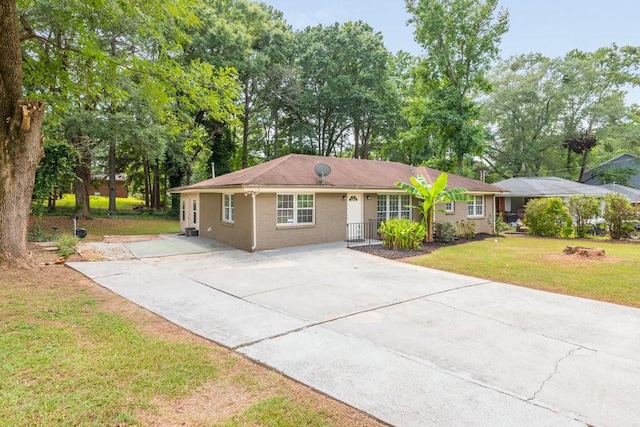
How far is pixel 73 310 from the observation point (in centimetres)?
564

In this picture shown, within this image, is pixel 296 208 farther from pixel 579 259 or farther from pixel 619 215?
pixel 619 215

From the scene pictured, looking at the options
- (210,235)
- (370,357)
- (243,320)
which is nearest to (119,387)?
(243,320)

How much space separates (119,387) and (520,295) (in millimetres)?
7347

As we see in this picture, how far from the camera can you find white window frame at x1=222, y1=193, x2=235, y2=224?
46.5 ft

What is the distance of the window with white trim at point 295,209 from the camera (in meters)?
13.2

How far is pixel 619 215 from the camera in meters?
15.8

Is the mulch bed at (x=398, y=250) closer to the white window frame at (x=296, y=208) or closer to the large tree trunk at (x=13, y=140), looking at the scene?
the white window frame at (x=296, y=208)

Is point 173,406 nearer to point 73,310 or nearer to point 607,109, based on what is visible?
point 73,310

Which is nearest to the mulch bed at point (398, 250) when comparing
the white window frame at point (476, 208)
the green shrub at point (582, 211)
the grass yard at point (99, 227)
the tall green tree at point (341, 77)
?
the white window frame at point (476, 208)

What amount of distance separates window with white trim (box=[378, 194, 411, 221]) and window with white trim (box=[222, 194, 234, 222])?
22.1ft

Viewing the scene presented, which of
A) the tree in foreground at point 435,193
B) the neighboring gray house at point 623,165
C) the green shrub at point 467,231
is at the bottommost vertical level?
the green shrub at point 467,231

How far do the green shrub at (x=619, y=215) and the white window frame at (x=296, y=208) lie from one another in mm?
13561

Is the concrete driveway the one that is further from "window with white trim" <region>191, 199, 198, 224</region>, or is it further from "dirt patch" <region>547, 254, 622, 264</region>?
"window with white trim" <region>191, 199, 198, 224</region>

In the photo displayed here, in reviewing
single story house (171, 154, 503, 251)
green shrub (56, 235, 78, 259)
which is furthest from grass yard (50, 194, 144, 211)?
green shrub (56, 235, 78, 259)
